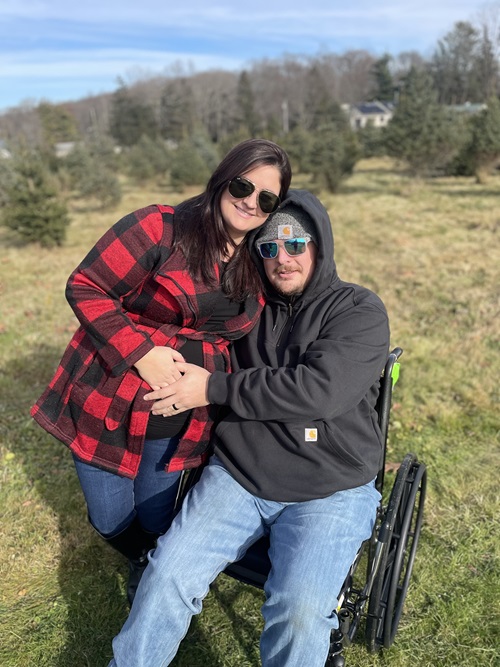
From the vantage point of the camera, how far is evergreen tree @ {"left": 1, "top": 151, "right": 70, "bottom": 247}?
11.4 m

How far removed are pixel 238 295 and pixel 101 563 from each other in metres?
1.67

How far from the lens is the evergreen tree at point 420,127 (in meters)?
16.6

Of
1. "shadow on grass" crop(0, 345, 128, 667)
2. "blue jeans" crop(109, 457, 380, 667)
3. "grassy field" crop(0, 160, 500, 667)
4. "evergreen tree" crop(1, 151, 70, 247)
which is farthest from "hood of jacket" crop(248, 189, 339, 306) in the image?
"evergreen tree" crop(1, 151, 70, 247)

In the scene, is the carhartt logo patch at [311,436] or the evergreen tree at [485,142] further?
the evergreen tree at [485,142]

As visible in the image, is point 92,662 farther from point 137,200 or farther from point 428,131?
point 137,200

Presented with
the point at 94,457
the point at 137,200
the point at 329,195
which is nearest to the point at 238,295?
the point at 94,457

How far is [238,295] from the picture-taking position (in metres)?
2.01

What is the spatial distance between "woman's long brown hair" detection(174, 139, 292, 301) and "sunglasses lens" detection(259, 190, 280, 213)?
94 millimetres

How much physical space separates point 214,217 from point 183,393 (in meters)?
0.63

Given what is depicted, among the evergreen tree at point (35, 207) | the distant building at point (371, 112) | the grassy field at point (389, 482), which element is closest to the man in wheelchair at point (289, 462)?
the grassy field at point (389, 482)

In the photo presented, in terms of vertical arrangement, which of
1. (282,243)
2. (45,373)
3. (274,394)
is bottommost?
(45,373)

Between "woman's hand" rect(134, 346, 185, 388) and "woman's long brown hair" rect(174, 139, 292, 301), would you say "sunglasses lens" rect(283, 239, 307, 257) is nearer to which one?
"woman's long brown hair" rect(174, 139, 292, 301)

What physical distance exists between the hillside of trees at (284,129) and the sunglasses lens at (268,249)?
35.4 feet

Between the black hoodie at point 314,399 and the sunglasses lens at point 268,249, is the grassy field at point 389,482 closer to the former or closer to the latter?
the black hoodie at point 314,399
